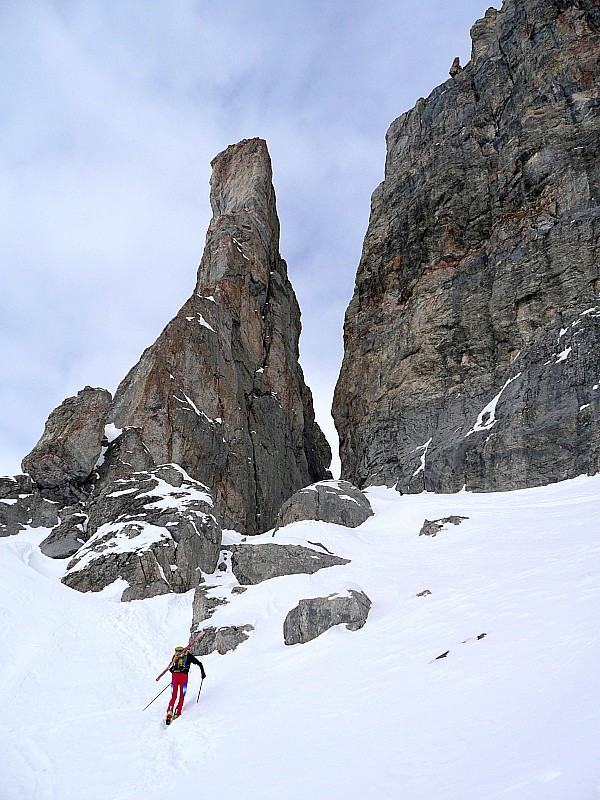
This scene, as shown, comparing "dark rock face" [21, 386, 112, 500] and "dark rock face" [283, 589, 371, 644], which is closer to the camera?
"dark rock face" [283, 589, 371, 644]

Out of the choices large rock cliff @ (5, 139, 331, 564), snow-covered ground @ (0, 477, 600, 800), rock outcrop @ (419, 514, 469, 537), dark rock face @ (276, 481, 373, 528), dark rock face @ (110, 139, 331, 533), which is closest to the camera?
snow-covered ground @ (0, 477, 600, 800)

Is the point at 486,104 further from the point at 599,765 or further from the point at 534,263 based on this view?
the point at 599,765

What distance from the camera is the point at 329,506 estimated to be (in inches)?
1346

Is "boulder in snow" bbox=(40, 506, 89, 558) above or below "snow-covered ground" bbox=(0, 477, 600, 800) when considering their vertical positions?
above

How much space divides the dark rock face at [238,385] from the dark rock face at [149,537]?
649 centimetres

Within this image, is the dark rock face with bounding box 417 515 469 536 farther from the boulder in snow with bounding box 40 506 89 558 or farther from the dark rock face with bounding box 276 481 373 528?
the boulder in snow with bounding box 40 506 89 558

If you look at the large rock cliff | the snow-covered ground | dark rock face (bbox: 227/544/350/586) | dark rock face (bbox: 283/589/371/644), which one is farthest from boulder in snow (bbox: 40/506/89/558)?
dark rock face (bbox: 283/589/371/644)

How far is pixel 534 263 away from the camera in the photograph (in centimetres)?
4072

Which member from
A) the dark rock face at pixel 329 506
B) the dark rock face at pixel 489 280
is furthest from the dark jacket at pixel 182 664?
the dark rock face at pixel 489 280

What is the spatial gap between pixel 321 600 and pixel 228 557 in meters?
19.0

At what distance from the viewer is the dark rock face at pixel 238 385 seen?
148 ft

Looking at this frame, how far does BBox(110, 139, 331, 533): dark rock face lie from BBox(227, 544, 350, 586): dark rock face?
63.0 feet

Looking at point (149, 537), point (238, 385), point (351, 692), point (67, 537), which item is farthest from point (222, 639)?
point (238, 385)

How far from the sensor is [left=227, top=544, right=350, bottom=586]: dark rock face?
2430 cm
